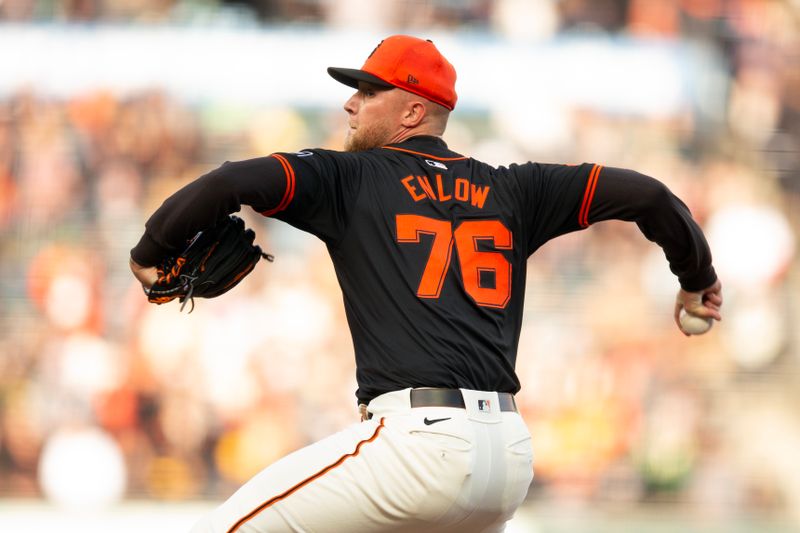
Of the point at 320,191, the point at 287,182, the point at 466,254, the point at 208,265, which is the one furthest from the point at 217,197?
the point at 466,254

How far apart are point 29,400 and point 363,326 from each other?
607cm

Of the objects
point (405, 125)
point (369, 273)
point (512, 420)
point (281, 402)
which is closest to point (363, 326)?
point (369, 273)

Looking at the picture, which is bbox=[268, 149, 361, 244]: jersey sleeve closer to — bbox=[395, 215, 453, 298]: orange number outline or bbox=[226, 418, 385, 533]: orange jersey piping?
bbox=[395, 215, 453, 298]: orange number outline

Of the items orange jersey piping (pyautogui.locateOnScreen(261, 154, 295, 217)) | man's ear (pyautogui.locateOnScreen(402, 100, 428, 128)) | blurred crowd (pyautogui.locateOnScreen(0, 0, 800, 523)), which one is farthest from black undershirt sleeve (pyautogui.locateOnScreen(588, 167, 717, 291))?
blurred crowd (pyautogui.locateOnScreen(0, 0, 800, 523))

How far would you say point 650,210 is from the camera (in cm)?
306

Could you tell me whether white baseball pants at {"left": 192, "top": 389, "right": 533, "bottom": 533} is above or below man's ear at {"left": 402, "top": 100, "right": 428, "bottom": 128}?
below

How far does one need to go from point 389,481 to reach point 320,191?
75 centimetres

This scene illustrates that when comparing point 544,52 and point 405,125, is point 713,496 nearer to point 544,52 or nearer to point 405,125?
point 544,52

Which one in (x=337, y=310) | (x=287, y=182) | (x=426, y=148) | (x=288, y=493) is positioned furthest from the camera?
(x=337, y=310)

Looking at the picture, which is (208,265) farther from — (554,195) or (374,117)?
(554,195)

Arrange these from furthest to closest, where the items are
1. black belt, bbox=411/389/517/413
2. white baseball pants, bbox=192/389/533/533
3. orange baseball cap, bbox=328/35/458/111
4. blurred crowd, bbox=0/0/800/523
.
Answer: blurred crowd, bbox=0/0/800/523 < orange baseball cap, bbox=328/35/458/111 < black belt, bbox=411/389/517/413 < white baseball pants, bbox=192/389/533/533

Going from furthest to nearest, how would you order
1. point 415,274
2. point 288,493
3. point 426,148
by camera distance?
1. point 426,148
2. point 415,274
3. point 288,493

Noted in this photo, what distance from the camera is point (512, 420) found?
9.62 ft

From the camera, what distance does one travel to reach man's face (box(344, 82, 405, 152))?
330 cm
